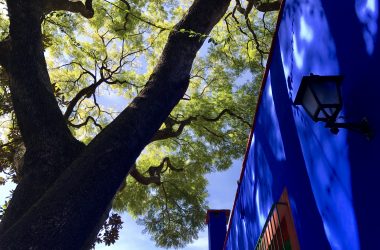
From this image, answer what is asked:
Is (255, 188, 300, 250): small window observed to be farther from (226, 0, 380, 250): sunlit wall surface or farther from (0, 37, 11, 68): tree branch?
(0, 37, 11, 68): tree branch

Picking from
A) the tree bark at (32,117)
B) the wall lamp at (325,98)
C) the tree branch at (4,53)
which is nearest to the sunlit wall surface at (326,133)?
the wall lamp at (325,98)

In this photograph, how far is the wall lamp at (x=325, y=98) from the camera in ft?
6.79

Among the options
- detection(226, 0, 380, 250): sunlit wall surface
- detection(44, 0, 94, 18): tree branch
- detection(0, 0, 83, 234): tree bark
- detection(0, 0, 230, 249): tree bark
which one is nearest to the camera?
detection(226, 0, 380, 250): sunlit wall surface

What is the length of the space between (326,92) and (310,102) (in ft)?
0.35

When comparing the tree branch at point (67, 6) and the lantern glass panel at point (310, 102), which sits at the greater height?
the tree branch at point (67, 6)

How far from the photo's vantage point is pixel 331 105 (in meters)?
2.07

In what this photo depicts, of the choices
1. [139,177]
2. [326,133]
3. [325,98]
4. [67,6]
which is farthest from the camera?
[139,177]

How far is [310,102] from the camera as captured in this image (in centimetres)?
216

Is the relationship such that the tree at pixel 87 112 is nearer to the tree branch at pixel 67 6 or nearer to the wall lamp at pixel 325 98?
the tree branch at pixel 67 6

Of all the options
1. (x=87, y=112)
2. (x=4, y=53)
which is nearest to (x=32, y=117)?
(x=4, y=53)

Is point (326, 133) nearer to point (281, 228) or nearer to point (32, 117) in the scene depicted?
point (281, 228)

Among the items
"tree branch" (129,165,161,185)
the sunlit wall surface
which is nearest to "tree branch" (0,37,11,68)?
the sunlit wall surface

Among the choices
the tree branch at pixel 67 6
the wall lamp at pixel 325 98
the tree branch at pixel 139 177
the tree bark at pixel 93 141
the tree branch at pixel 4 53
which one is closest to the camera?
the wall lamp at pixel 325 98

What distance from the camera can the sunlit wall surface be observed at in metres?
1.94
